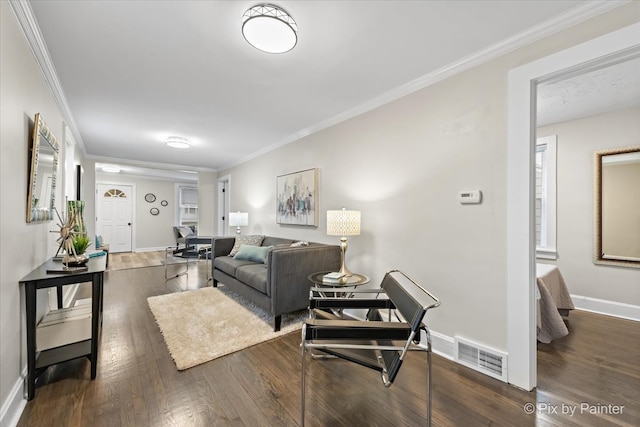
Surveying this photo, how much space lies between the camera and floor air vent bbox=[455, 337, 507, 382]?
1884 millimetres

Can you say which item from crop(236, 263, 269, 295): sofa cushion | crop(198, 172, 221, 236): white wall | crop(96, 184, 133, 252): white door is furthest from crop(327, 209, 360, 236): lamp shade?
crop(96, 184, 133, 252): white door

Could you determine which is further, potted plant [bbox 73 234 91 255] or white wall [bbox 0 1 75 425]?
potted plant [bbox 73 234 91 255]

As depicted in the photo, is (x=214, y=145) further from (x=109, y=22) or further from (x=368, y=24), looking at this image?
(x=368, y=24)

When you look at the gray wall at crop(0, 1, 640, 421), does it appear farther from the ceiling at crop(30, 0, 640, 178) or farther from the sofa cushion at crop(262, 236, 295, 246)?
the sofa cushion at crop(262, 236, 295, 246)

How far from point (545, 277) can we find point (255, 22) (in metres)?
3.40

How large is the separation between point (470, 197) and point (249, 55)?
203cm

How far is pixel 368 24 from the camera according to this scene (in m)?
1.74

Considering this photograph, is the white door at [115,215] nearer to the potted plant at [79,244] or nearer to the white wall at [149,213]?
the white wall at [149,213]

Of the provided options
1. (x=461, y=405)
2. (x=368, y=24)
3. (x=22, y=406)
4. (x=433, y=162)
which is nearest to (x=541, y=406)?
(x=461, y=405)

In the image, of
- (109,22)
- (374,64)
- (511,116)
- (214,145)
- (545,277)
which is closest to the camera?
(109,22)

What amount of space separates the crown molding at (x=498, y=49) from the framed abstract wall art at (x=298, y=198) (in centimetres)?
104

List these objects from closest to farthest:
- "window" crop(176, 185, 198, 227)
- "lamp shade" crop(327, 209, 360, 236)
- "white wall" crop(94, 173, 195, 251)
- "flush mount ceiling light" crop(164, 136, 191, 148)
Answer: "lamp shade" crop(327, 209, 360, 236) < "flush mount ceiling light" crop(164, 136, 191, 148) < "white wall" crop(94, 173, 195, 251) < "window" crop(176, 185, 198, 227)

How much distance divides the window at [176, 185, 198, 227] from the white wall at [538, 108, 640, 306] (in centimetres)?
898

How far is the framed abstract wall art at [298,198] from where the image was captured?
12.2 feet
